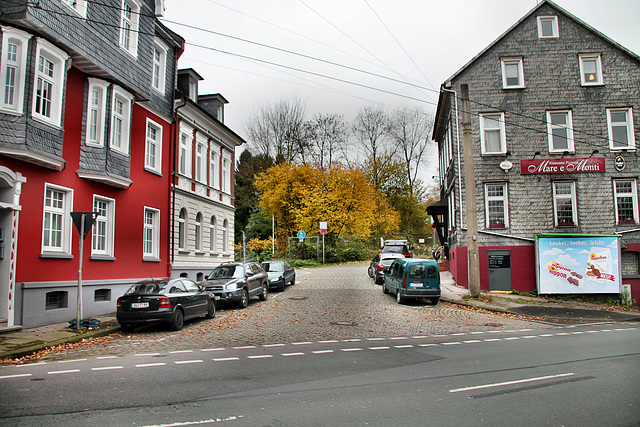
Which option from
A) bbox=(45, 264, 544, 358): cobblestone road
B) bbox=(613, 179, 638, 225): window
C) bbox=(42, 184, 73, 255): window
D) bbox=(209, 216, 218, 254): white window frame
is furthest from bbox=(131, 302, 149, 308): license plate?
bbox=(613, 179, 638, 225): window

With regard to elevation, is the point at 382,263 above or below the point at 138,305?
above

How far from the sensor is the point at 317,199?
1623 inches

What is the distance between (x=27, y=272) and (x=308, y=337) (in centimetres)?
778

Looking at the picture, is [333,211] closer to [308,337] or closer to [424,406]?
[308,337]

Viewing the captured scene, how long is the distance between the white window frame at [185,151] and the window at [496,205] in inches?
584

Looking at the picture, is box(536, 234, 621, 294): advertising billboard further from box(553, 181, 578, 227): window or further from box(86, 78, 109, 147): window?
box(86, 78, 109, 147): window

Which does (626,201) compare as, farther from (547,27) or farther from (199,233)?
(199,233)

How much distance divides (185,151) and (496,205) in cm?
1559

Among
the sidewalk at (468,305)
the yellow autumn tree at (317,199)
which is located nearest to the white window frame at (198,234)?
the sidewalk at (468,305)

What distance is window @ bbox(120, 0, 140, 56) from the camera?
698 inches

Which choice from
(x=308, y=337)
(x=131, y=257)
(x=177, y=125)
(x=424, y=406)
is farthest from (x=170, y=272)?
(x=424, y=406)

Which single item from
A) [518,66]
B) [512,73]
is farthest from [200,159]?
[518,66]

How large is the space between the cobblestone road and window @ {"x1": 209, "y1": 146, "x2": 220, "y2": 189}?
27.7ft

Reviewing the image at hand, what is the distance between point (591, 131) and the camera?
965 inches
